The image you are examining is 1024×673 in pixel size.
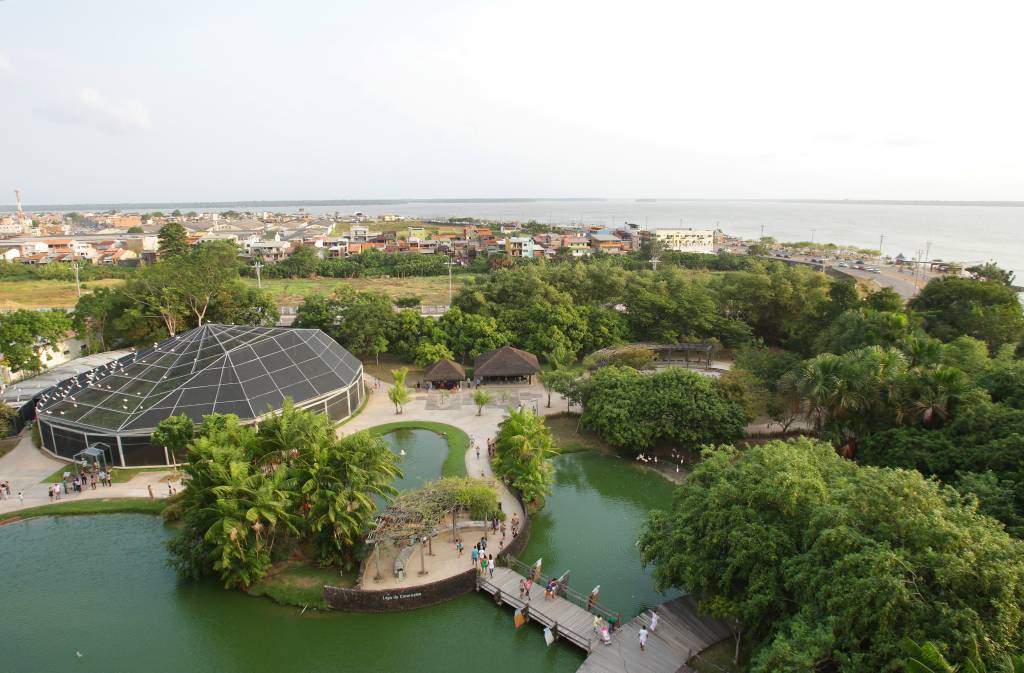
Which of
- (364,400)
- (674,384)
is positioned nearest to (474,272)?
(364,400)

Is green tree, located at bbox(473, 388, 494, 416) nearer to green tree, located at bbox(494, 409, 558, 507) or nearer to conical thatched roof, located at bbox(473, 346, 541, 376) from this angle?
conical thatched roof, located at bbox(473, 346, 541, 376)

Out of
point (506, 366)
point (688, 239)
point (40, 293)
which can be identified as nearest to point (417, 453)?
point (506, 366)

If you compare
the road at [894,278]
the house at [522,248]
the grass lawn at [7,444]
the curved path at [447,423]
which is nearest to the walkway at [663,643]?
the curved path at [447,423]

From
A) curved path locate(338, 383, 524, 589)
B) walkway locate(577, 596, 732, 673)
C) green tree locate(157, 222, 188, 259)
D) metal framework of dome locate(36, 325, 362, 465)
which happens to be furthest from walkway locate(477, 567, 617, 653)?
green tree locate(157, 222, 188, 259)

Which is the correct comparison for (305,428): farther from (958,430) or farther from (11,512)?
(958,430)

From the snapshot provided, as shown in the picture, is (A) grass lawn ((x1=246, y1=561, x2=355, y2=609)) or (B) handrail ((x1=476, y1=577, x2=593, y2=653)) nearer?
(B) handrail ((x1=476, y1=577, x2=593, y2=653))

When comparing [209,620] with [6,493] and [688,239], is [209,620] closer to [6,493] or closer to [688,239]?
[6,493]
